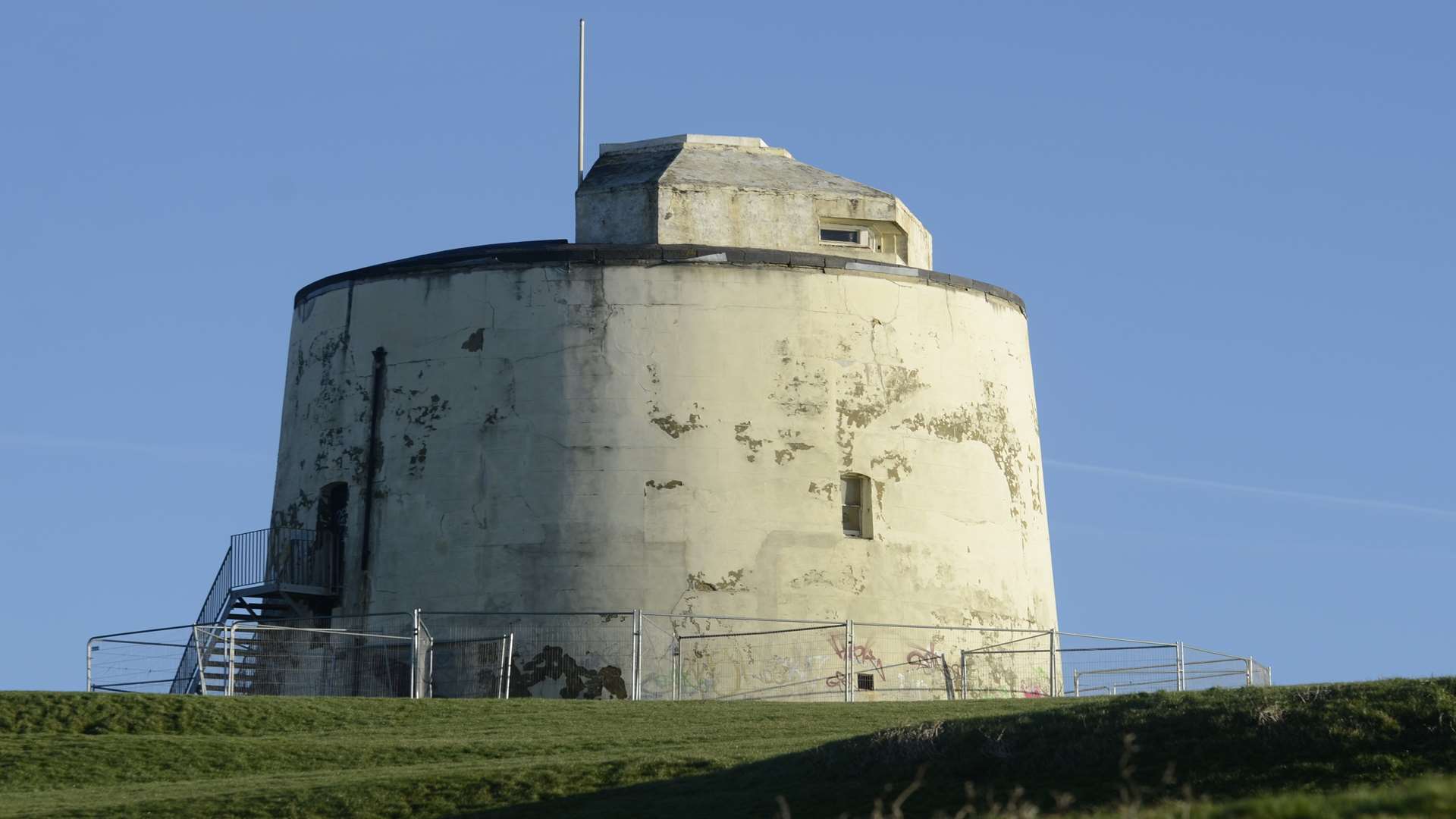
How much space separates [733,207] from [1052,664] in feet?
27.2

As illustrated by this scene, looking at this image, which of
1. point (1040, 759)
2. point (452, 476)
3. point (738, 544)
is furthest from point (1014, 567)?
point (1040, 759)

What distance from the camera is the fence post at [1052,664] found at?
29.7 meters

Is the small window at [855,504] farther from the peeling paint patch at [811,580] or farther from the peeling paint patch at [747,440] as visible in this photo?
the peeling paint patch at [747,440]

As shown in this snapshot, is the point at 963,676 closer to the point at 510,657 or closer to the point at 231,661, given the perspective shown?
the point at 510,657

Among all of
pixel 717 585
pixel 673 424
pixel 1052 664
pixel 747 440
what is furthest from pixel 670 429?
pixel 1052 664

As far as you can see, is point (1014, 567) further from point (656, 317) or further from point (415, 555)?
point (415, 555)

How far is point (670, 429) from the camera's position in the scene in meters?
30.3

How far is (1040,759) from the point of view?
17000 millimetres

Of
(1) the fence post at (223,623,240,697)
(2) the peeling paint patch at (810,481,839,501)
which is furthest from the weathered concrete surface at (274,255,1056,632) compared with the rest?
(1) the fence post at (223,623,240,697)

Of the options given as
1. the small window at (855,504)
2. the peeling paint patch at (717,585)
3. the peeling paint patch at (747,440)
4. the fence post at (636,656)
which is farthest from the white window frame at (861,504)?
the fence post at (636,656)

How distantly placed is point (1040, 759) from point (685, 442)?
13786mm

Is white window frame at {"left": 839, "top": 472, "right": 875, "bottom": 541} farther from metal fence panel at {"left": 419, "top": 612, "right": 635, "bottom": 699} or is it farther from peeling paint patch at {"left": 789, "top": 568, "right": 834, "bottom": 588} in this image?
metal fence panel at {"left": 419, "top": 612, "right": 635, "bottom": 699}

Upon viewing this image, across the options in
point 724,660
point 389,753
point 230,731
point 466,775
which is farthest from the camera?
point 724,660

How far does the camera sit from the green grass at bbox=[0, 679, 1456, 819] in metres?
16.1
